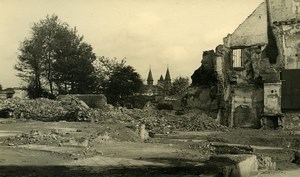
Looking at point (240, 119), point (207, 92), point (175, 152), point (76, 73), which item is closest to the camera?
point (175, 152)

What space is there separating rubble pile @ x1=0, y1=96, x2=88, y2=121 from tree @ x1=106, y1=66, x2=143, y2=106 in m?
19.0

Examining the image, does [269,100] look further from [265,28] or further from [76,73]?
[76,73]

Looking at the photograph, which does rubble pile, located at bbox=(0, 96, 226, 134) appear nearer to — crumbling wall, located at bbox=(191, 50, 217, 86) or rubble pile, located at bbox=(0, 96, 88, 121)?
rubble pile, located at bbox=(0, 96, 88, 121)

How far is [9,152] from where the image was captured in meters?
10.0

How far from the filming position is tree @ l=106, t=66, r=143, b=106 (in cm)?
4772

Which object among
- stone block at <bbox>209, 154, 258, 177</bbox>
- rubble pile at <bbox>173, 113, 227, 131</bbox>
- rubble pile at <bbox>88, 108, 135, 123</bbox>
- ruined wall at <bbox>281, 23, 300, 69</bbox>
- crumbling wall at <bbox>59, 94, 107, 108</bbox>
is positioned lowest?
stone block at <bbox>209, 154, 258, 177</bbox>

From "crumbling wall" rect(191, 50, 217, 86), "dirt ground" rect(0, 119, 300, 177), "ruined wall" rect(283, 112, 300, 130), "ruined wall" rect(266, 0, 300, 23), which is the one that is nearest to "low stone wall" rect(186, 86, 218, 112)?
"crumbling wall" rect(191, 50, 217, 86)

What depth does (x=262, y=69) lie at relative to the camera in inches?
1178

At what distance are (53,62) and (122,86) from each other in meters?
8.43

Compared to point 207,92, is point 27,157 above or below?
below

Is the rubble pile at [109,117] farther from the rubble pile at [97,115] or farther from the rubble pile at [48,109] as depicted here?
the rubble pile at [48,109]

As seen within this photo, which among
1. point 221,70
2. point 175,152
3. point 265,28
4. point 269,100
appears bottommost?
point 175,152

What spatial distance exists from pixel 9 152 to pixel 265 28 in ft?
85.6

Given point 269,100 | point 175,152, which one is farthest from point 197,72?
point 175,152
